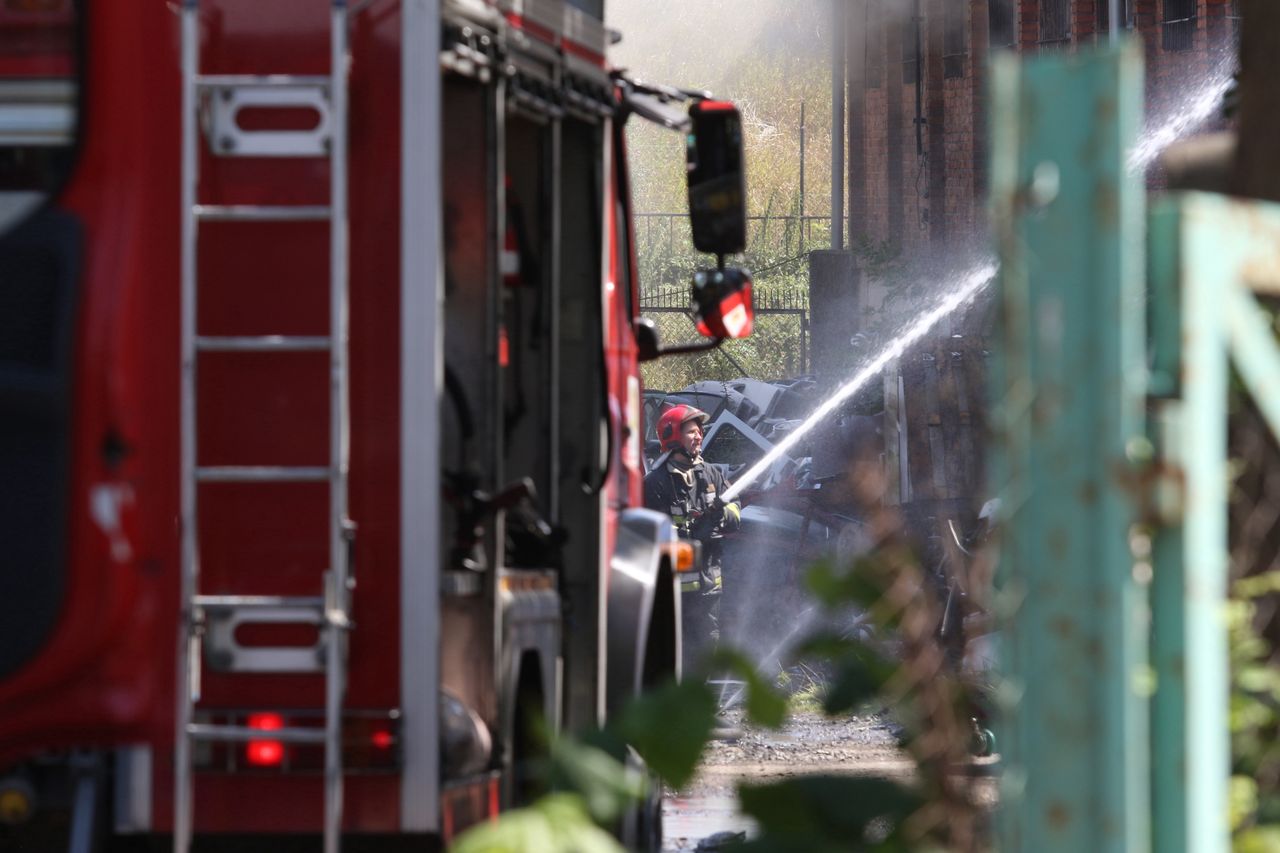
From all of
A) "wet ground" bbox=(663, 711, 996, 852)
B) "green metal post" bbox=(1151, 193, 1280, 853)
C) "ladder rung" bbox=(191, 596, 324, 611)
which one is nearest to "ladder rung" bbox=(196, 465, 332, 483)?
"ladder rung" bbox=(191, 596, 324, 611)

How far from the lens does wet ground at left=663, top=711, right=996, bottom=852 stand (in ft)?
29.2

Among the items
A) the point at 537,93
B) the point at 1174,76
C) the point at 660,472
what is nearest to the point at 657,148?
the point at 1174,76

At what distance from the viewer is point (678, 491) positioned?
15055 millimetres

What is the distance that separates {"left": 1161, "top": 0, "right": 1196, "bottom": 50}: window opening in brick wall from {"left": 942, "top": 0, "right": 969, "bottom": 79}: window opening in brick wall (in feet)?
19.4

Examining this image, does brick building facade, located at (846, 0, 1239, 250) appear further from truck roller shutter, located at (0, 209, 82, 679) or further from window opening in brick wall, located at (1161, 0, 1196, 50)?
truck roller shutter, located at (0, 209, 82, 679)

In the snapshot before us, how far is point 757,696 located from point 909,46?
31.4 meters

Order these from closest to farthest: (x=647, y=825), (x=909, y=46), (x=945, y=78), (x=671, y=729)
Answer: (x=671, y=729) → (x=647, y=825) → (x=945, y=78) → (x=909, y=46)

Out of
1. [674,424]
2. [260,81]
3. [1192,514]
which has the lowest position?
[1192,514]

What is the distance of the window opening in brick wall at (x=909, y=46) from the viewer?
1288 inches

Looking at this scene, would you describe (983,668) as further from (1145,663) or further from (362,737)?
(1145,663)

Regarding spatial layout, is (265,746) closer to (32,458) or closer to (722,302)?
(32,458)

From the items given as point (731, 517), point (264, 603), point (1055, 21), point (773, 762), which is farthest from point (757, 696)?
point (1055, 21)

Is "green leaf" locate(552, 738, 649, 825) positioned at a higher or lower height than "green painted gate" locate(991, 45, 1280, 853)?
lower

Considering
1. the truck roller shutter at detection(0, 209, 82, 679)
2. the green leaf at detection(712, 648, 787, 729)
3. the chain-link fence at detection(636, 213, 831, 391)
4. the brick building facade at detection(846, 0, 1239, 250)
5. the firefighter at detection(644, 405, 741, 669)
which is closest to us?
the green leaf at detection(712, 648, 787, 729)
